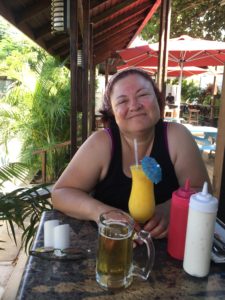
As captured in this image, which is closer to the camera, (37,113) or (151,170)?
(151,170)

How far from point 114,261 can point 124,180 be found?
624 millimetres

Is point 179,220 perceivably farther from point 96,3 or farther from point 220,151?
point 96,3

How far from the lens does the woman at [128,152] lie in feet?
4.51

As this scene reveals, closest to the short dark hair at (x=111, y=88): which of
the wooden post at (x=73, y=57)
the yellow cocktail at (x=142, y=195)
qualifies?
the yellow cocktail at (x=142, y=195)

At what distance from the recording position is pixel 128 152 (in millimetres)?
1469

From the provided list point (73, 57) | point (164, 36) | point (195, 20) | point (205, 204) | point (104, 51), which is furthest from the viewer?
point (195, 20)

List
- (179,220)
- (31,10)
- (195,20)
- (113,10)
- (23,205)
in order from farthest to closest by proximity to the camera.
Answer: (195,20), (113,10), (31,10), (23,205), (179,220)

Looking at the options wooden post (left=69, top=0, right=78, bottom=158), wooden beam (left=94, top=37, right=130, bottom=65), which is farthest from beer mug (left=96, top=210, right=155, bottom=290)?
wooden beam (left=94, top=37, right=130, bottom=65)

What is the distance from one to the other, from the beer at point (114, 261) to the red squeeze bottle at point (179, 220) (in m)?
0.17

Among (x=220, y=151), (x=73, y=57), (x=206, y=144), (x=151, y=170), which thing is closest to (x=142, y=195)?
(x=151, y=170)

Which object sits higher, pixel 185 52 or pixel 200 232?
pixel 185 52

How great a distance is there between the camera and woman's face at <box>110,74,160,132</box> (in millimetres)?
1378

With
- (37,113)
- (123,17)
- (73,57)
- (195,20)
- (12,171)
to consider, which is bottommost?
(12,171)

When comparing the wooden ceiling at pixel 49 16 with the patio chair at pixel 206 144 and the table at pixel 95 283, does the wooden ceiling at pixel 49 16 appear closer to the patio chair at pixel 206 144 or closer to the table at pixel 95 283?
the patio chair at pixel 206 144
